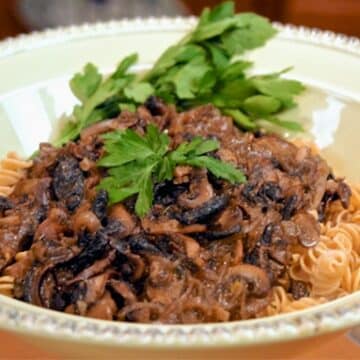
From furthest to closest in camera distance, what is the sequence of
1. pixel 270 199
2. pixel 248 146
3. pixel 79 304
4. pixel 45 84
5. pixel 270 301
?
pixel 45 84, pixel 248 146, pixel 270 199, pixel 270 301, pixel 79 304

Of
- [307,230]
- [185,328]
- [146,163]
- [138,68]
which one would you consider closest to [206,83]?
[138,68]

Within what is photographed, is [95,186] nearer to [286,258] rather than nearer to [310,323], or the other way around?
[286,258]

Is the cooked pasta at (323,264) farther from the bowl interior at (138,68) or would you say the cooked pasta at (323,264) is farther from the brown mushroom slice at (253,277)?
the bowl interior at (138,68)

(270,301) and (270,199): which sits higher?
(270,199)

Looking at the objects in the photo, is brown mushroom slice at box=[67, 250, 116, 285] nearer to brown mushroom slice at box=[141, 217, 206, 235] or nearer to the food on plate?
the food on plate

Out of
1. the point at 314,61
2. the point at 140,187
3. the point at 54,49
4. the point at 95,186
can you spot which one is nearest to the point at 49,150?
the point at 95,186

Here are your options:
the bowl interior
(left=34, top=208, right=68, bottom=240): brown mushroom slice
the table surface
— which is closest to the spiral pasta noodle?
the bowl interior

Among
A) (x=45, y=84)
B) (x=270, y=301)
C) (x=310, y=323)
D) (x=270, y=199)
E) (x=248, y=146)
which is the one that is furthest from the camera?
(x=45, y=84)

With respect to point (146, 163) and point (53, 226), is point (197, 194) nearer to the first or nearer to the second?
point (146, 163)
